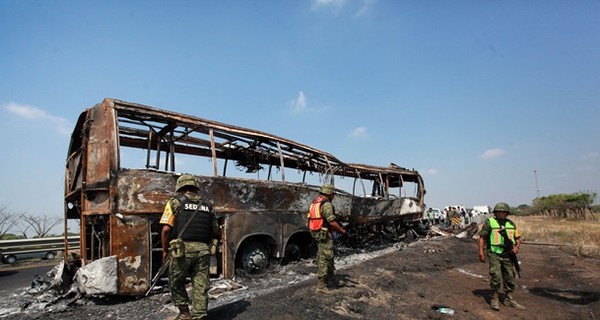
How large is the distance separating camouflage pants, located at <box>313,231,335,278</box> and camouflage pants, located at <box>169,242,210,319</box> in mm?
2089

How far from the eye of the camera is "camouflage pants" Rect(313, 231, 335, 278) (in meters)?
5.44

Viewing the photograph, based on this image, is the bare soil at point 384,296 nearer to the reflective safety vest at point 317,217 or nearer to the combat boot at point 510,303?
the combat boot at point 510,303

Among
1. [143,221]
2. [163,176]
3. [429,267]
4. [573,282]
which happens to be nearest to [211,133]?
[163,176]

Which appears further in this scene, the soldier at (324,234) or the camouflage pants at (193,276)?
the soldier at (324,234)

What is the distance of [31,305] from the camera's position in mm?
5172

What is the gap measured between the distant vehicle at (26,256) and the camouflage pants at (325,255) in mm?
12249

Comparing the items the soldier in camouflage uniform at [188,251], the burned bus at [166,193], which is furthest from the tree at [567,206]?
the soldier in camouflage uniform at [188,251]

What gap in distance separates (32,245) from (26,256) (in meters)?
0.41

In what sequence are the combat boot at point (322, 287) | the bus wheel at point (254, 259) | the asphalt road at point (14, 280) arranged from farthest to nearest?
1. the asphalt road at point (14, 280)
2. the bus wheel at point (254, 259)
3. the combat boot at point (322, 287)

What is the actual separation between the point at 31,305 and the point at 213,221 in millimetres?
3441

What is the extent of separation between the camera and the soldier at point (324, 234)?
17.9ft

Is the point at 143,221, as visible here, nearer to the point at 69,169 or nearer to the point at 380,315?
the point at 69,169

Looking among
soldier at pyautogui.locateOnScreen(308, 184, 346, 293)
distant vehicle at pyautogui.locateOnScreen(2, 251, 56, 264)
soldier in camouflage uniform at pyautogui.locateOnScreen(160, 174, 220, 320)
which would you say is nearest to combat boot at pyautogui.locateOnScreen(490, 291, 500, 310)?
soldier at pyautogui.locateOnScreen(308, 184, 346, 293)

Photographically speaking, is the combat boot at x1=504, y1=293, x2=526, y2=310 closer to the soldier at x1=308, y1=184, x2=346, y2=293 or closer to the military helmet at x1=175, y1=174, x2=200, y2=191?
the soldier at x1=308, y1=184, x2=346, y2=293
